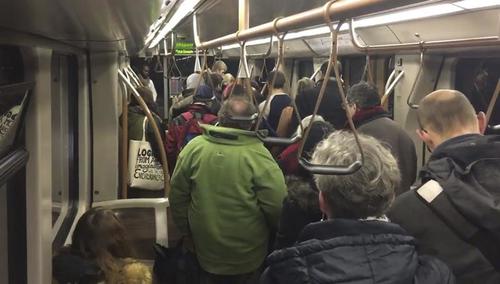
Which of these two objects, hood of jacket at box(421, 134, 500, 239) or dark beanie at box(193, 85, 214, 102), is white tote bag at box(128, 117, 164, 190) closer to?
dark beanie at box(193, 85, 214, 102)

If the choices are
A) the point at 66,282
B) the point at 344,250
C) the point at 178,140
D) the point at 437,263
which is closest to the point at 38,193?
the point at 66,282

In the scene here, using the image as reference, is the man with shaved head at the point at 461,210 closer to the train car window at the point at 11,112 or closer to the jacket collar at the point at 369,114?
the train car window at the point at 11,112

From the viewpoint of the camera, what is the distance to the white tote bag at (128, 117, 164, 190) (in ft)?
11.7

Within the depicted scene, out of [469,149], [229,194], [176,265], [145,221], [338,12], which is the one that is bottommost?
[176,265]

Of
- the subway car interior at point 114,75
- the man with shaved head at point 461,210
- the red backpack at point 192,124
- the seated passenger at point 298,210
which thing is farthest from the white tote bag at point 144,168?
the man with shaved head at point 461,210

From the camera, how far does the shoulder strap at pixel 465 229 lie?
159cm

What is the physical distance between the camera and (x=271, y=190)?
8.62ft

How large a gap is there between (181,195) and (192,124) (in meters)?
1.16

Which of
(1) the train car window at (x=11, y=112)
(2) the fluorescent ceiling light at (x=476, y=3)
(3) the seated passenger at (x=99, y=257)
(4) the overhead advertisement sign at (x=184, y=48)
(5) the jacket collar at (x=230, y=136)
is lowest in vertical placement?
(3) the seated passenger at (x=99, y=257)

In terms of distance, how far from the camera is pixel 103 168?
11.7ft

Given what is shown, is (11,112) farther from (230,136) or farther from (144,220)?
(144,220)

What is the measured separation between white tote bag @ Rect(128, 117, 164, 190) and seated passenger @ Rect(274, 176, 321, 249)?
4.67 feet

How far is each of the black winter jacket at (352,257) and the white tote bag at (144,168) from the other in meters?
2.36

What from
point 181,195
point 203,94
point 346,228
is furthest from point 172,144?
point 346,228
